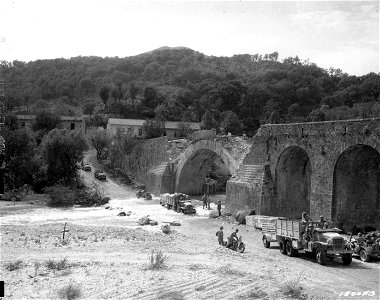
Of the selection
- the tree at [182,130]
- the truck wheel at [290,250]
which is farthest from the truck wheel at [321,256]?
the tree at [182,130]

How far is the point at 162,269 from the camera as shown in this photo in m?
11.8

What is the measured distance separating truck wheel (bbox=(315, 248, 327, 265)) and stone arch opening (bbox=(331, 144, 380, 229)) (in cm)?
604

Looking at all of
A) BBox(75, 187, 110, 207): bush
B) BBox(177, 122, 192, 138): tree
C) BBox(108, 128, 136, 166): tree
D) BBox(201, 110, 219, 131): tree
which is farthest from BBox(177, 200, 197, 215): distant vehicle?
BBox(201, 110, 219, 131): tree

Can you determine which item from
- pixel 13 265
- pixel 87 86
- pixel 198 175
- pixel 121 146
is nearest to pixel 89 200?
pixel 198 175

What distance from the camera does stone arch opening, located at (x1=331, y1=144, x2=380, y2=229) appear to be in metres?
20.0

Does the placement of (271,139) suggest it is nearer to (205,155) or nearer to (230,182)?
(230,182)

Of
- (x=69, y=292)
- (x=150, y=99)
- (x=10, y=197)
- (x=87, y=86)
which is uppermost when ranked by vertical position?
(x=87, y=86)

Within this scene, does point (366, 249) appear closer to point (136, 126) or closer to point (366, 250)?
point (366, 250)

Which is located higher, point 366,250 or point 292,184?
point 292,184

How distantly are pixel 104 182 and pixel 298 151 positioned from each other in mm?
25669

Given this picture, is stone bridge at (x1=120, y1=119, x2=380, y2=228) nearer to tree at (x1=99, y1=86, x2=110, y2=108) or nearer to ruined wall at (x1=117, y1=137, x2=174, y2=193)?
ruined wall at (x1=117, y1=137, x2=174, y2=193)

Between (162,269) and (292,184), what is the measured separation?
14488 millimetres

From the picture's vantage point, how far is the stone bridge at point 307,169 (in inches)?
780

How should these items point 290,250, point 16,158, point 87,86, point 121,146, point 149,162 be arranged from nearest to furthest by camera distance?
point 290,250, point 16,158, point 149,162, point 121,146, point 87,86
